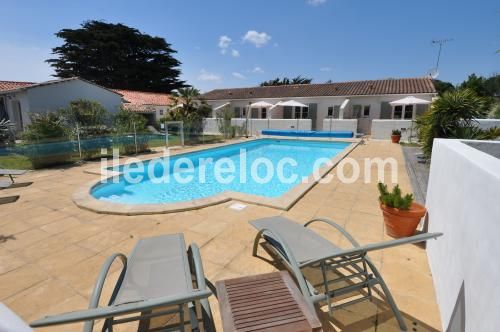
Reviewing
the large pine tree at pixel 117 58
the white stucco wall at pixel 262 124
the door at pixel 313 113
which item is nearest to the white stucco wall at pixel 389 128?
the white stucco wall at pixel 262 124

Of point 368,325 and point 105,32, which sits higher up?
point 105,32

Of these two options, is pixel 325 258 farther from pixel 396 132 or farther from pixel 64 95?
pixel 64 95

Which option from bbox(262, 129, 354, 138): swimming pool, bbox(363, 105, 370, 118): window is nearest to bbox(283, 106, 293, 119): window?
bbox(262, 129, 354, 138): swimming pool

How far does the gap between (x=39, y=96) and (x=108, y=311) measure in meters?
21.9

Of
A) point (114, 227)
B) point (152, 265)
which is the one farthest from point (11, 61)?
point (152, 265)

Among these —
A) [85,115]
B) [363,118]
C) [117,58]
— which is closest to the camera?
[85,115]

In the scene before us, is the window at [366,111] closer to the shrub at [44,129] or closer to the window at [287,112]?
the window at [287,112]

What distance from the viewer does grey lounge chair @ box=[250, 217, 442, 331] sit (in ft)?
7.23

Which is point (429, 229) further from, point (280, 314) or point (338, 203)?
point (280, 314)

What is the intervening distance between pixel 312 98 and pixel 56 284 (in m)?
23.4

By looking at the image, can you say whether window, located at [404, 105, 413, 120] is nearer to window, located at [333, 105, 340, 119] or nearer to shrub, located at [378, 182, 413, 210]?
window, located at [333, 105, 340, 119]

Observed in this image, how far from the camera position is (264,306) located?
2025 millimetres

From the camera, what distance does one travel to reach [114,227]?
173 inches

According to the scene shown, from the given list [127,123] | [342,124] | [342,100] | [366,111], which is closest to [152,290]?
[127,123]
